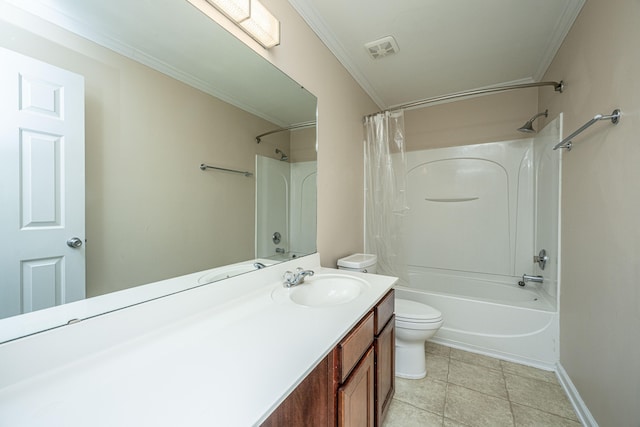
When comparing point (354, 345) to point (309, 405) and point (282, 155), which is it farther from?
point (282, 155)

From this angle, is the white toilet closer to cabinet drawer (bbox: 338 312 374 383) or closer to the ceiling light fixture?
cabinet drawer (bbox: 338 312 374 383)

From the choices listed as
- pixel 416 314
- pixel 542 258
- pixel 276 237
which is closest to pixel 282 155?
pixel 276 237

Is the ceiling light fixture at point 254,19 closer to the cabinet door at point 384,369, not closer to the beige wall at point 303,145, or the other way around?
the beige wall at point 303,145

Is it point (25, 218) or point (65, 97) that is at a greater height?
point (65, 97)

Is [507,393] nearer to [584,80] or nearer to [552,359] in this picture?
[552,359]

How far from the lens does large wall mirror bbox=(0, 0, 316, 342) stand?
0.60 m

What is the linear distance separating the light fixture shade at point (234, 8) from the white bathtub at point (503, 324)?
2.21 m

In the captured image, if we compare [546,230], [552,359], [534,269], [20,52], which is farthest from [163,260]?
[534,269]

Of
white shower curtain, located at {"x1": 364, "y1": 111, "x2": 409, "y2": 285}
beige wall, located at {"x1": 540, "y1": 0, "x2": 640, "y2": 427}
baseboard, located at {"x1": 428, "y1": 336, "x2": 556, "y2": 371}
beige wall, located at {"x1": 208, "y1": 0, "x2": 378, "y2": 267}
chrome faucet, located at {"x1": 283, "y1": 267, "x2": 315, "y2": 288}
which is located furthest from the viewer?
white shower curtain, located at {"x1": 364, "y1": 111, "x2": 409, "y2": 285}

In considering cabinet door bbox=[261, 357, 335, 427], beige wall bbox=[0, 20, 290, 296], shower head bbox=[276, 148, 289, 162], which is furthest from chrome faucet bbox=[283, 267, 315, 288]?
shower head bbox=[276, 148, 289, 162]

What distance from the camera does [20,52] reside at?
1.94 ft

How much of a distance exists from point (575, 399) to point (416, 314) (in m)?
0.96

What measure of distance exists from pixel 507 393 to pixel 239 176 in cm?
209

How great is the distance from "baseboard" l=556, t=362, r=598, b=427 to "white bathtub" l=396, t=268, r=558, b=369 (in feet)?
0.42
